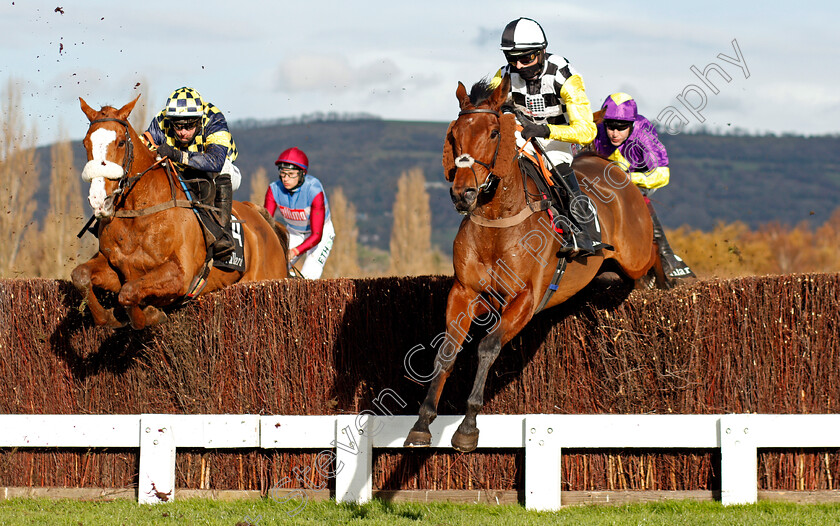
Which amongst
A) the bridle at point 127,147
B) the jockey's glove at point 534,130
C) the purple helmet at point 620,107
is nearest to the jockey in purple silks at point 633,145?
the purple helmet at point 620,107

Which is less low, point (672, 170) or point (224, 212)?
point (672, 170)

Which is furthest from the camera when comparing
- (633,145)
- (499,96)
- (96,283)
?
(633,145)

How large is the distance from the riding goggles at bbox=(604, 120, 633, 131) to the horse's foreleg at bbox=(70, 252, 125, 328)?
4.26 meters

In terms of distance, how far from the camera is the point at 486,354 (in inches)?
216

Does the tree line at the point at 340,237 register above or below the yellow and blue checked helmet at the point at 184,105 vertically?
above

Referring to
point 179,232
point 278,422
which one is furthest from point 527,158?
point 179,232

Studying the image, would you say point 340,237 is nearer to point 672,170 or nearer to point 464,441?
point 464,441

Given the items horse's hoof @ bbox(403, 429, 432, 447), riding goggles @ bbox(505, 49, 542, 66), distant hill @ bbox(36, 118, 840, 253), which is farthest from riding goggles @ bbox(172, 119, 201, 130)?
distant hill @ bbox(36, 118, 840, 253)

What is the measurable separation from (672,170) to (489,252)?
111581 mm

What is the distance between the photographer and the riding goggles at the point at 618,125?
7957mm

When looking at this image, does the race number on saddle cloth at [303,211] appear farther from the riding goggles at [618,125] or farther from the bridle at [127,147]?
the riding goggles at [618,125]

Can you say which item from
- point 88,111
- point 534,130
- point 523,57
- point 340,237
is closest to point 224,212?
point 88,111

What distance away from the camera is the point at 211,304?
6.87 metres

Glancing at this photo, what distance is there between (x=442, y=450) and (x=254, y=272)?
9.71 feet
